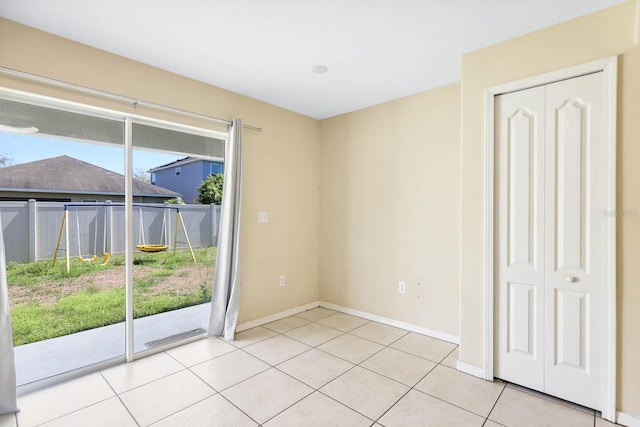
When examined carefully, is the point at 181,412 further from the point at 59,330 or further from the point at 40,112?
the point at 40,112

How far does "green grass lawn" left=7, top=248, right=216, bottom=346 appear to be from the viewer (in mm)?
2215

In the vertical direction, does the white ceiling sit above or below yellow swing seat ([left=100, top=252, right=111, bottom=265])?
above

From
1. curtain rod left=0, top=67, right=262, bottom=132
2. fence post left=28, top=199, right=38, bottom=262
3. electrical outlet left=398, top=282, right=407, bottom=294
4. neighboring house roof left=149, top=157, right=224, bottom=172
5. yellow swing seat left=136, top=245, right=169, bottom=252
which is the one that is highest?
curtain rod left=0, top=67, right=262, bottom=132

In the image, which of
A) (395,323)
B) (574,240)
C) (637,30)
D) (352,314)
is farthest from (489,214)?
(352,314)

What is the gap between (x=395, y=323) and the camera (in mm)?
3428

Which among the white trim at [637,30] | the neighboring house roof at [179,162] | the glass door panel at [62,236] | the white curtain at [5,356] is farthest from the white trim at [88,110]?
the white trim at [637,30]

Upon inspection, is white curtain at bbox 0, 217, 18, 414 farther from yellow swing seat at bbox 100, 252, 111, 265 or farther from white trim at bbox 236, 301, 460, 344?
white trim at bbox 236, 301, 460, 344

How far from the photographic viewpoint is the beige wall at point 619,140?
1804 millimetres

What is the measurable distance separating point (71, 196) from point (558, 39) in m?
3.65

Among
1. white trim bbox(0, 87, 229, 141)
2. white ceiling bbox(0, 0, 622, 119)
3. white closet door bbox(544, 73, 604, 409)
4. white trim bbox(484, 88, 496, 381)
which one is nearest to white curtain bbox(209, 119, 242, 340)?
white trim bbox(0, 87, 229, 141)

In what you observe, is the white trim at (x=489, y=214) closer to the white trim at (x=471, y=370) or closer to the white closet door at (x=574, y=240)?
the white trim at (x=471, y=370)

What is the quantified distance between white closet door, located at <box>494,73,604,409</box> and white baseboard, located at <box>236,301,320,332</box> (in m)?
2.26

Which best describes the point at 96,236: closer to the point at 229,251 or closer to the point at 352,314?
the point at 229,251

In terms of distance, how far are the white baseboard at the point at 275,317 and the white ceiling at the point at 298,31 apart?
253cm
